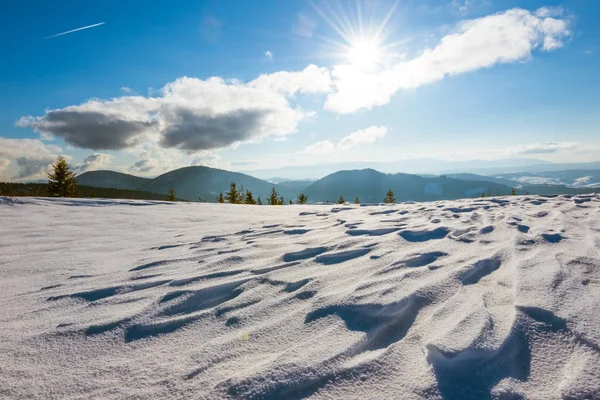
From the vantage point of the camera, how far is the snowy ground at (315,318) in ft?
4.34

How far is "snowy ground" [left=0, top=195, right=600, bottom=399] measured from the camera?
1322mm

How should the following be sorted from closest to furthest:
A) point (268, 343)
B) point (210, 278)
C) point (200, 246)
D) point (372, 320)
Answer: point (268, 343)
point (372, 320)
point (210, 278)
point (200, 246)

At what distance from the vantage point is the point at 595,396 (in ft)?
3.84

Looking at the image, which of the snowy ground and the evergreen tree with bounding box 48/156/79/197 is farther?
the evergreen tree with bounding box 48/156/79/197

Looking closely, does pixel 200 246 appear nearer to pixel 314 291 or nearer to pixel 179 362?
pixel 314 291

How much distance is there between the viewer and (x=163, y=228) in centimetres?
555

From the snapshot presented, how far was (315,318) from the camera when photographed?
1859 mm

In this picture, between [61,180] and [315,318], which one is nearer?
[315,318]

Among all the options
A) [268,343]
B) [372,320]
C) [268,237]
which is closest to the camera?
[268,343]

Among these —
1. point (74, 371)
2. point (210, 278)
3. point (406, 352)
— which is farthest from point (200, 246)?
point (406, 352)

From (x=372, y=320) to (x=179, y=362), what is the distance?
1.15 m

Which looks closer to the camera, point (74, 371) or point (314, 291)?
point (74, 371)

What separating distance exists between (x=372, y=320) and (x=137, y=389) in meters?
1.33

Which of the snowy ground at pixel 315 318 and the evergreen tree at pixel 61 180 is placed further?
the evergreen tree at pixel 61 180
